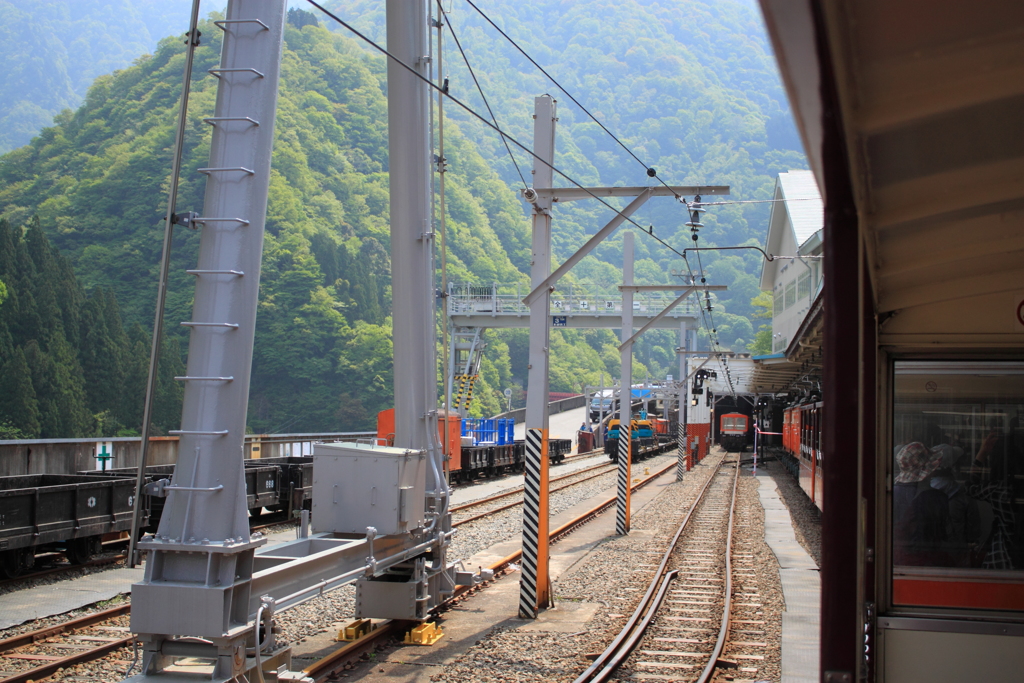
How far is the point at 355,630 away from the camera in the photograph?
9.21 meters

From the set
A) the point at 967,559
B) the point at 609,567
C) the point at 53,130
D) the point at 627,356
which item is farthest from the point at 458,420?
the point at 53,130

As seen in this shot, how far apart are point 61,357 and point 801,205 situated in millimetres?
46455

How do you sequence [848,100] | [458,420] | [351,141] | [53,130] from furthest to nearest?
[351,141], [53,130], [458,420], [848,100]

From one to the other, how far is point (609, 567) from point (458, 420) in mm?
13432

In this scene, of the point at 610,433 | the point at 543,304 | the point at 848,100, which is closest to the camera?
the point at 848,100

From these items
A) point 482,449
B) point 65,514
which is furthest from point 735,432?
point 65,514

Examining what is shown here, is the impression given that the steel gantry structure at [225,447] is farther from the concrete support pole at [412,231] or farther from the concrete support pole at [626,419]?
the concrete support pole at [626,419]

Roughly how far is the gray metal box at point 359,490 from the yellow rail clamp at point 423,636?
4.59 feet

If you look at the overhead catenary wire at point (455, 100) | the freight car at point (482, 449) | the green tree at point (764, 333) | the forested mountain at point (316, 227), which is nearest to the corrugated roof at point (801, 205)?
the forested mountain at point (316, 227)

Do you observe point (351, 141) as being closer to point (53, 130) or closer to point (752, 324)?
point (53, 130)

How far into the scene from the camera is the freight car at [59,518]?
1170cm

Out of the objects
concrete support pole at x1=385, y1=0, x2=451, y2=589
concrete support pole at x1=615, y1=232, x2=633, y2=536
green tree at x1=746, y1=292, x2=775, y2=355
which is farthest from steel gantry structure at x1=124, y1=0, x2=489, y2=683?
green tree at x1=746, y1=292, x2=775, y2=355

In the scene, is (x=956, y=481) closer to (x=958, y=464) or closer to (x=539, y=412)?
(x=958, y=464)

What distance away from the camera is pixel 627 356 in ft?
61.3
